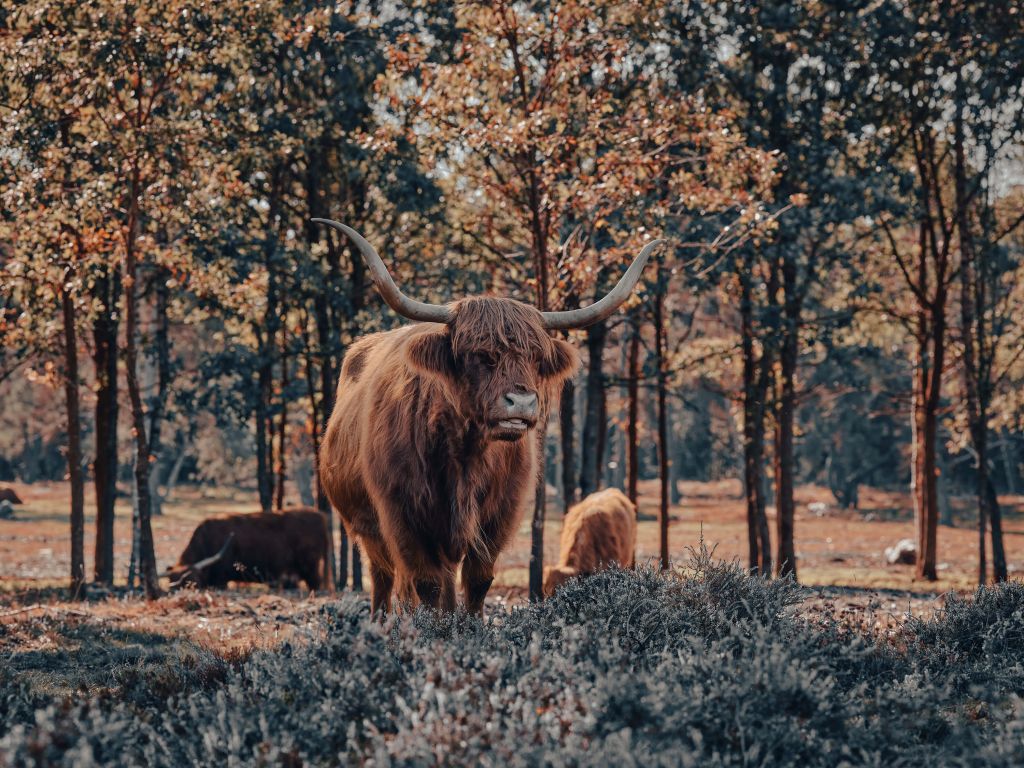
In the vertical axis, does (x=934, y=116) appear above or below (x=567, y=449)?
above

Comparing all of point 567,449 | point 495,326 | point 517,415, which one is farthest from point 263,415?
point 517,415

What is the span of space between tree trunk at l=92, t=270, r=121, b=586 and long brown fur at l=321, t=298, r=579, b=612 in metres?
8.91

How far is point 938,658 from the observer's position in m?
5.13

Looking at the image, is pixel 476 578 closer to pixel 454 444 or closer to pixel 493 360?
pixel 454 444

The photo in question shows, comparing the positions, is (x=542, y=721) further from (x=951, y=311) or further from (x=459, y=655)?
(x=951, y=311)

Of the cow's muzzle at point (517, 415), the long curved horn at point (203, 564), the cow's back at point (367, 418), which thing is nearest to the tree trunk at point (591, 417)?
the long curved horn at point (203, 564)

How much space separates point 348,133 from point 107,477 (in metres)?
6.25

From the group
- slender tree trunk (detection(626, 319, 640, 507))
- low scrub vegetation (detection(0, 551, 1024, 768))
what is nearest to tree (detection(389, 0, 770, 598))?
low scrub vegetation (detection(0, 551, 1024, 768))

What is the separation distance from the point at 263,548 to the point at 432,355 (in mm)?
10883

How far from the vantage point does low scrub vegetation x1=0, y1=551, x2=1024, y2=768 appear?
337 centimetres

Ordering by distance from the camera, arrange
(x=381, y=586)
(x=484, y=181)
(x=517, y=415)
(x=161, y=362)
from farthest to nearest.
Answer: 1. (x=161, y=362)
2. (x=484, y=181)
3. (x=381, y=586)
4. (x=517, y=415)

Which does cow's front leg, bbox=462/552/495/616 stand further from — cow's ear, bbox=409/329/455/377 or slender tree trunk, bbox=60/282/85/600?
slender tree trunk, bbox=60/282/85/600

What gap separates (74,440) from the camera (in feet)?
42.7

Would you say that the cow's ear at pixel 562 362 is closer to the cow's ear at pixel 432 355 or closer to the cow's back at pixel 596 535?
the cow's ear at pixel 432 355
